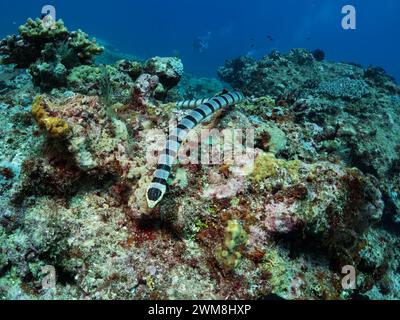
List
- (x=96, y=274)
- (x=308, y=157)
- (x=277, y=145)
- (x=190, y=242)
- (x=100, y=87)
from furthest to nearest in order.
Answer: (x=100, y=87) → (x=308, y=157) → (x=277, y=145) → (x=190, y=242) → (x=96, y=274)

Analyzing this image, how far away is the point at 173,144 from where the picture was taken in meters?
4.21

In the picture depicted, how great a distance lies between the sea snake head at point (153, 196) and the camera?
3.60 metres

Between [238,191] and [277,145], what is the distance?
1.48 meters

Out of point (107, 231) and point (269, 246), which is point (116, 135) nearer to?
point (107, 231)

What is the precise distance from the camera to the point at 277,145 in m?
5.07

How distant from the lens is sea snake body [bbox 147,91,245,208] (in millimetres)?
3619
